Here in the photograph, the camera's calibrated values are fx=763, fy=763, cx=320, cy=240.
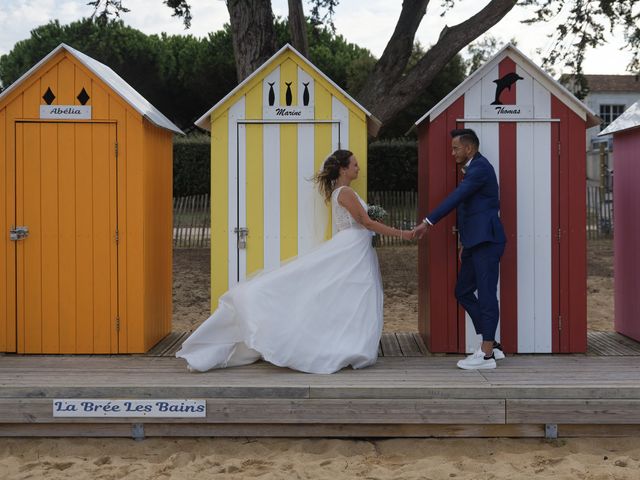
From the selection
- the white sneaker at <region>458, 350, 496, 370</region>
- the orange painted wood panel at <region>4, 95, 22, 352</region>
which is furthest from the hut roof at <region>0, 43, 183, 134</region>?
the white sneaker at <region>458, 350, 496, 370</region>

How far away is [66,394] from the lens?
197 inches

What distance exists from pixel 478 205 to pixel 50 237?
3.41 metres

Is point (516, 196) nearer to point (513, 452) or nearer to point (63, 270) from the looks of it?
point (513, 452)

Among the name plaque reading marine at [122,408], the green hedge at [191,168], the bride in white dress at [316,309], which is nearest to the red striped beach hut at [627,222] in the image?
the bride in white dress at [316,309]

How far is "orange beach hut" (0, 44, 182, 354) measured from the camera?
6.16m

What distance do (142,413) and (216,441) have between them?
1.70 ft

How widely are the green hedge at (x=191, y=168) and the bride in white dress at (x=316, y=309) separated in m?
15.9

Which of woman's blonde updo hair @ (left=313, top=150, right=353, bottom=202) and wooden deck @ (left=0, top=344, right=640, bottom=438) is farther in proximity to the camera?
woman's blonde updo hair @ (left=313, top=150, right=353, bottom=202)

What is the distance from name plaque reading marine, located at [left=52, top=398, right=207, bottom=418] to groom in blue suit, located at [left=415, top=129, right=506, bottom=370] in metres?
2.04

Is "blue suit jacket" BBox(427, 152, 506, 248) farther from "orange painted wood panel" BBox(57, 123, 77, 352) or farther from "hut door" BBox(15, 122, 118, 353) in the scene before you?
"orange painted wood panel" BBox(57, 123, 77, 352)

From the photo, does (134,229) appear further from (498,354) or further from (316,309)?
(498,354)

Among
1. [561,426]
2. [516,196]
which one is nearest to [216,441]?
[561,426]

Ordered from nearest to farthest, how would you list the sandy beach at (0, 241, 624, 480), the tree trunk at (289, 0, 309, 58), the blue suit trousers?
the sandy beach at (0, 241, 624, 480), the blue suit trousers, the tree trunk at (289, 0, 309, 58)

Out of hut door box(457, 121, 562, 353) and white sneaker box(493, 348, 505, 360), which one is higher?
hut door box(457, 121, 562, 353)
